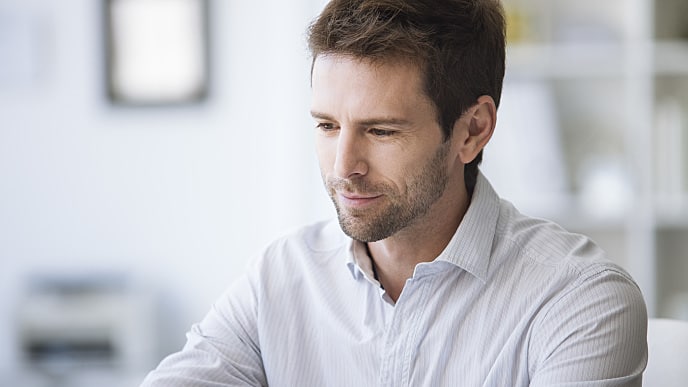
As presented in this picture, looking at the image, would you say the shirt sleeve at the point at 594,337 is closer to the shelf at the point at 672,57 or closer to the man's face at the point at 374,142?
the man's face at the point at 374,142

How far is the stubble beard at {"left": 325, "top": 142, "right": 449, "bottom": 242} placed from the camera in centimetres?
137

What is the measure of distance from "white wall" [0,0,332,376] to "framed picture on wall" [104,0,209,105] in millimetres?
53

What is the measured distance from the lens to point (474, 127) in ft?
4.94

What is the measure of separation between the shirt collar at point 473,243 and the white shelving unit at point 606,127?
168 centimetres

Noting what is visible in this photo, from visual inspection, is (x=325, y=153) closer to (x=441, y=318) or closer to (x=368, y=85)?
(x=368, y=85)

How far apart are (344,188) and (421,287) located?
0.18m

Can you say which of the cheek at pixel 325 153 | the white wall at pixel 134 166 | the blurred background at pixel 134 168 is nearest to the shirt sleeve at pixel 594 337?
the cheek at pixel 325 153

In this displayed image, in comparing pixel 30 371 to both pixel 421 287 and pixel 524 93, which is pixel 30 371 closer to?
pixel 524 93

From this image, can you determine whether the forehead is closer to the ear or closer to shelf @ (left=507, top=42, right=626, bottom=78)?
the ear

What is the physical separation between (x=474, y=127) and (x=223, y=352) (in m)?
0.50

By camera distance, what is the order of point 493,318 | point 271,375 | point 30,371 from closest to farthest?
1. point 493,318
2. point 271,375
3. point 30,371

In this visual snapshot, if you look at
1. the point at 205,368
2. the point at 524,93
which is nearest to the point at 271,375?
the point at 205,368

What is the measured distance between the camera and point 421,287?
1.40m

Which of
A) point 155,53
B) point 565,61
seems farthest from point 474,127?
point 155,53
